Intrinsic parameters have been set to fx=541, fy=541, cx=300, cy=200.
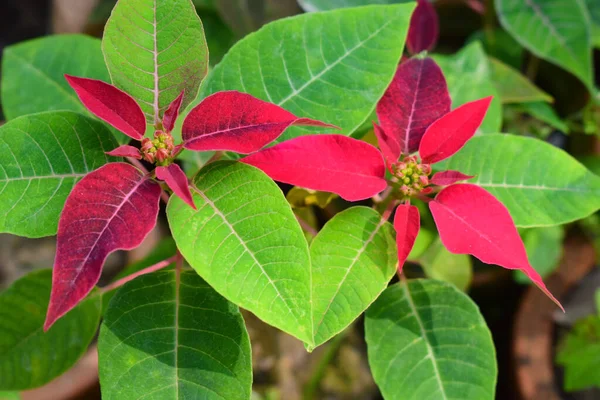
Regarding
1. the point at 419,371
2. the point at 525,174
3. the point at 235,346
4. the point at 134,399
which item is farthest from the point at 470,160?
the point at 134,399

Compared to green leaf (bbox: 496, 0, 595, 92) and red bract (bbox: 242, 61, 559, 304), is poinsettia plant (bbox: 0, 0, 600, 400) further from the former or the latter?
green leaf (bbox: 496, 0, 595, 92)

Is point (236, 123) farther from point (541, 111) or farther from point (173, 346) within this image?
point (541, 111)

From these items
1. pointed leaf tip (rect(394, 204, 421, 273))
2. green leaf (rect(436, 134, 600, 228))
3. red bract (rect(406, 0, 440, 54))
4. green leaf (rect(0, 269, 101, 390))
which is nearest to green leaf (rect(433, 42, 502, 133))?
red bract (rect(406, 0, 440, 54))

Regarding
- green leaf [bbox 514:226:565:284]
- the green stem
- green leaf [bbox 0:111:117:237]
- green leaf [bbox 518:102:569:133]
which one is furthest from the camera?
the green stem

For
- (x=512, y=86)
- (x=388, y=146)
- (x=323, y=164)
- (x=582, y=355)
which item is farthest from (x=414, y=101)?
(x=582, y=355)

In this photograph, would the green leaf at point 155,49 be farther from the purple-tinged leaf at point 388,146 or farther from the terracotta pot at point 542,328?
the terracotta pot at point 542,328

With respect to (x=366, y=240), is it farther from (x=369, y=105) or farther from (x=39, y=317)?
(x=39, y=317)

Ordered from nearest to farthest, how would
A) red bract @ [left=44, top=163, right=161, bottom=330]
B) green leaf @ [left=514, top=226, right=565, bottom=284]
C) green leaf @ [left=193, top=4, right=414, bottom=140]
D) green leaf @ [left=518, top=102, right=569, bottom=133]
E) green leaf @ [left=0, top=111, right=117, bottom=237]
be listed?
red bract @ [left=44, top=163, right=161, bottom=330], green leaf @ [left=0, top=111, right=117, bottom=237], green leaf @ [left=193, top=4, right=414, bottom=140], green leaf @ [left=518, top=102, right=569, bottom=133], green leaf @ [left=514, top=226, right=565, bottom=284]
